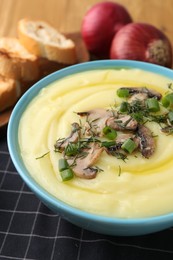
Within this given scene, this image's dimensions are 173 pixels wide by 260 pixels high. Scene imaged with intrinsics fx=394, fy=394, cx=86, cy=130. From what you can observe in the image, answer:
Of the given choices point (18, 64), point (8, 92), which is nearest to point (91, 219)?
point (8, 92)

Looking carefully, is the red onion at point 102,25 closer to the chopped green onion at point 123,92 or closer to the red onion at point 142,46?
the red onion at point 142,46

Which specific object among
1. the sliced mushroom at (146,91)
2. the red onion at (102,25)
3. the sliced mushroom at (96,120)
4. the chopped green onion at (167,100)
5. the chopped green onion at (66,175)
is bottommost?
the red onion at (102,25)

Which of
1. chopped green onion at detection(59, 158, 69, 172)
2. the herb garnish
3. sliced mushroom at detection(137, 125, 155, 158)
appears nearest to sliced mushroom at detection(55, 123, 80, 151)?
the herb garnish

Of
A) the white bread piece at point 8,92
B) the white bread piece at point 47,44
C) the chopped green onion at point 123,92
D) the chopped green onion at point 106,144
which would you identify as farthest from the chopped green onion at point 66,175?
the white bread piece at point 47,44

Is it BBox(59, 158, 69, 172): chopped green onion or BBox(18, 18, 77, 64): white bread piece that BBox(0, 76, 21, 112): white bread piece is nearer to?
BBox(18, 18, 77, 64): white bread piece

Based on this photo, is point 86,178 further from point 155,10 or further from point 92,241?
point 155,10

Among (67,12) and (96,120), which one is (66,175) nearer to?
(96,120)
